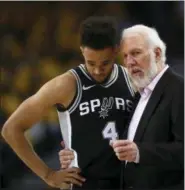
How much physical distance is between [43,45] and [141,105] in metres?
0.38

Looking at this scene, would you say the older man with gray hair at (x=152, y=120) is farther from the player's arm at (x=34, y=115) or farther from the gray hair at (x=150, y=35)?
the player's arm at (x=34, y=115)

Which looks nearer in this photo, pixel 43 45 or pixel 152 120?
pixel 152 120

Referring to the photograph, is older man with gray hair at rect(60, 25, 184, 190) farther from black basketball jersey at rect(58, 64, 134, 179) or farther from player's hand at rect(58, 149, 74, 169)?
player's hand at rect(58, 149, 74, 169)

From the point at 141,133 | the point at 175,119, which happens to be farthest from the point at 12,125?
the point at 175,119

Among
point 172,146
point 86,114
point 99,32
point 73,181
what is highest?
point 99,32

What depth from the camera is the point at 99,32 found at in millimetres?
1338

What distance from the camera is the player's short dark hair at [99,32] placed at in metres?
1.34

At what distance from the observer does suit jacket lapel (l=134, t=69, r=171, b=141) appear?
133cm

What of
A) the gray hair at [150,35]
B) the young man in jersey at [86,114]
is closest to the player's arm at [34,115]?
the young man in jersey at [86,114]

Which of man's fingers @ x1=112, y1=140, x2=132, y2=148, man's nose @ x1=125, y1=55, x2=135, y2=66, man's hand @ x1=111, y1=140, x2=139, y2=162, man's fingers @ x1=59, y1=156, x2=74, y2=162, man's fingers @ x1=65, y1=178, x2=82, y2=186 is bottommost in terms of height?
man's fingers @ x1=65, y1=178, x2=82, y2=186

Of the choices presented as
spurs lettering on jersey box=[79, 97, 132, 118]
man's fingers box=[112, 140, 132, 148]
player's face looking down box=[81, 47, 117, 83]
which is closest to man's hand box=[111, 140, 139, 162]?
man's fingers box=[112, 140, 132, 148]

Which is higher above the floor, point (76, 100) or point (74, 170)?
point (76, 100)

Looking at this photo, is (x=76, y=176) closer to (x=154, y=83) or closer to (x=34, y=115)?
(x=34, y=115)

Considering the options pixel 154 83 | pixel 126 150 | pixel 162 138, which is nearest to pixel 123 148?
pixel 126 150
